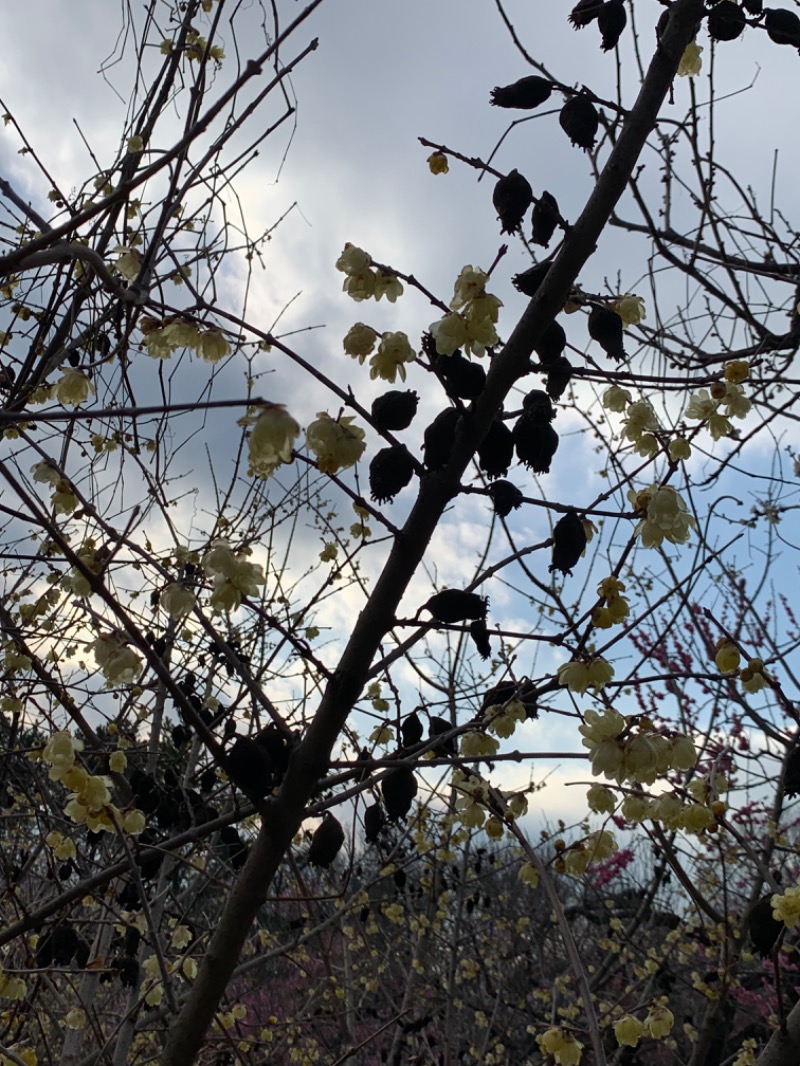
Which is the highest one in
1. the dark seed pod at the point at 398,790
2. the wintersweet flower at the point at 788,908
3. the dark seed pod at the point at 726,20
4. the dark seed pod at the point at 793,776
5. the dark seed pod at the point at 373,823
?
the dark seed pod at the point at 726,20

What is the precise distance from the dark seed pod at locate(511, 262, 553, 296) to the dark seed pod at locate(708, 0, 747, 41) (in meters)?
1.20

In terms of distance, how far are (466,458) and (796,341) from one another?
307cm

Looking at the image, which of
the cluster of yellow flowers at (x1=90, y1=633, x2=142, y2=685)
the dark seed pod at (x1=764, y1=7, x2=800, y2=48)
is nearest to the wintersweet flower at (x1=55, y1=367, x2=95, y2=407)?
the cluster of yellow flowers at (x1=90, y1=633, x2=142, y2=685)

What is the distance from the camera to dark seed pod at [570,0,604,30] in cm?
238

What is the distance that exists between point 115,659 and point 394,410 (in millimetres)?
810

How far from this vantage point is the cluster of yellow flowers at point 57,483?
2068 mm

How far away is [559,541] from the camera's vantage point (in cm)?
190

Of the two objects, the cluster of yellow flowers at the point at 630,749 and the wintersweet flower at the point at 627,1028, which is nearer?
the cluster of yellow flowers at the point at 630,749

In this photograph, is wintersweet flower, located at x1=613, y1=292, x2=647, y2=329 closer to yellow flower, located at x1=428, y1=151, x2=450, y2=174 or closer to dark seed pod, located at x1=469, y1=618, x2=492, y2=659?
yellow flower, located at x1=428, y1=151, x2=450, y2=174

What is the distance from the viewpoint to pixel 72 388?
223 centimetres

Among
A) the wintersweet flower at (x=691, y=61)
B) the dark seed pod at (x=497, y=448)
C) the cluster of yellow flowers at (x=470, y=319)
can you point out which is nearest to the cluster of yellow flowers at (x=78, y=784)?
the dark seed pod at (x=497, y=448)

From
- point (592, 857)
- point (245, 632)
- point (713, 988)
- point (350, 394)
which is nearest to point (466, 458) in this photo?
point (350, 394)

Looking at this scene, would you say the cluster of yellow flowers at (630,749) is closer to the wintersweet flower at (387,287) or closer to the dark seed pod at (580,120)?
the wintersweet flower at (387,287)

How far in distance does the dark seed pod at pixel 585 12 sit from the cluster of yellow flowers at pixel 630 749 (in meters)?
1.96
